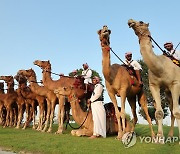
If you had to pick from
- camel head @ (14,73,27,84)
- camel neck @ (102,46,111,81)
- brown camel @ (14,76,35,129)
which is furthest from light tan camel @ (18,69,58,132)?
camel neck @ (102,46,111,81)

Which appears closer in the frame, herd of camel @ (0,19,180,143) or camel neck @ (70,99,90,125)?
herd of camel @ (0,19,180,143)

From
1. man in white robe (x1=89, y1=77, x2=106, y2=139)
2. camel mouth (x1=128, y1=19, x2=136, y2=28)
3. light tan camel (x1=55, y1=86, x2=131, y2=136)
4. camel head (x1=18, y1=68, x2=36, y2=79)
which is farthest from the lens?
camel head (x1=18, y1=68, x2=36, y2=79)

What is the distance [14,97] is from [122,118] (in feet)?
34.9

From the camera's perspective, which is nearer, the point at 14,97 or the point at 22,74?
the point at 22,74

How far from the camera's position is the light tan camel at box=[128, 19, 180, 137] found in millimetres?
9552

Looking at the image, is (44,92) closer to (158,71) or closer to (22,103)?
(22,103)

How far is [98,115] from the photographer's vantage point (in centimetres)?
1249

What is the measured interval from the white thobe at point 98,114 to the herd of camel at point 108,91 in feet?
2.02

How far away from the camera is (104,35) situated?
11.4m

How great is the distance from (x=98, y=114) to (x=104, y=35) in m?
3.25

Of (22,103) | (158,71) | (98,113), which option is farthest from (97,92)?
(22,103)

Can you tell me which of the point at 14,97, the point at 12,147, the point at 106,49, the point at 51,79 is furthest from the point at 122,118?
the point at 14,97

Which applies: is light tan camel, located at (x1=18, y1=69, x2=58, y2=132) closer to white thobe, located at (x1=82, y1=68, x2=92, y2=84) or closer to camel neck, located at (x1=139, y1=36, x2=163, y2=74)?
white thobe, located at (x1=82, y1=68, x2=92, y2=84)

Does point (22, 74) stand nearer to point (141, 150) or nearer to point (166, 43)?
point (166, 43)
